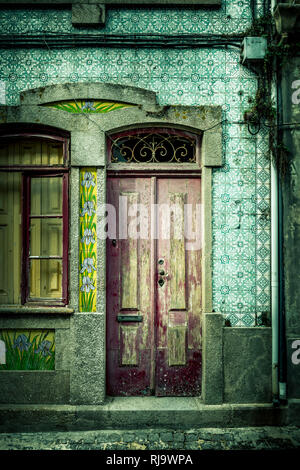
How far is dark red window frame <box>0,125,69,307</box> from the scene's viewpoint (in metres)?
4.65

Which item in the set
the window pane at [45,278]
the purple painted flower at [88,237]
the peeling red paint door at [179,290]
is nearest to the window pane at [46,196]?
the purple painted flower at [88,237]

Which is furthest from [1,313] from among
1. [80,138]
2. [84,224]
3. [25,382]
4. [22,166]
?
[80,138]

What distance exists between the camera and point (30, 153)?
4.78 metres

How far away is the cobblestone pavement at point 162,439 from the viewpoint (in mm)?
3961

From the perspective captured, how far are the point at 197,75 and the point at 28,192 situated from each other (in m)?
2.61

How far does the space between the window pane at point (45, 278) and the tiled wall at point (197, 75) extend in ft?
6.56

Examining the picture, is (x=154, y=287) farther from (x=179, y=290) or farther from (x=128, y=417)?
(x=128, y=417)

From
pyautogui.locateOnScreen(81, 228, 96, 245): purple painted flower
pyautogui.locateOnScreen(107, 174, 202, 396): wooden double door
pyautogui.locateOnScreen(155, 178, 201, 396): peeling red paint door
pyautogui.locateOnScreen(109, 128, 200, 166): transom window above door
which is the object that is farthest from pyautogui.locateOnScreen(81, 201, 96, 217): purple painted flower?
Result: pyautogui.locateOnScreen(155, 178, 201, 396): peeling red paint door

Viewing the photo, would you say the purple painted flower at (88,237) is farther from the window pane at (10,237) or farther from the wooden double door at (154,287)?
the window pane at (10,237)

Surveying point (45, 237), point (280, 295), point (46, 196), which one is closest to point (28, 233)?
point (45, 237)

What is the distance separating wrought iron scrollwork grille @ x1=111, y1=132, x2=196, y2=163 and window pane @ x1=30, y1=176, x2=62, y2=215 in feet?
2.67
